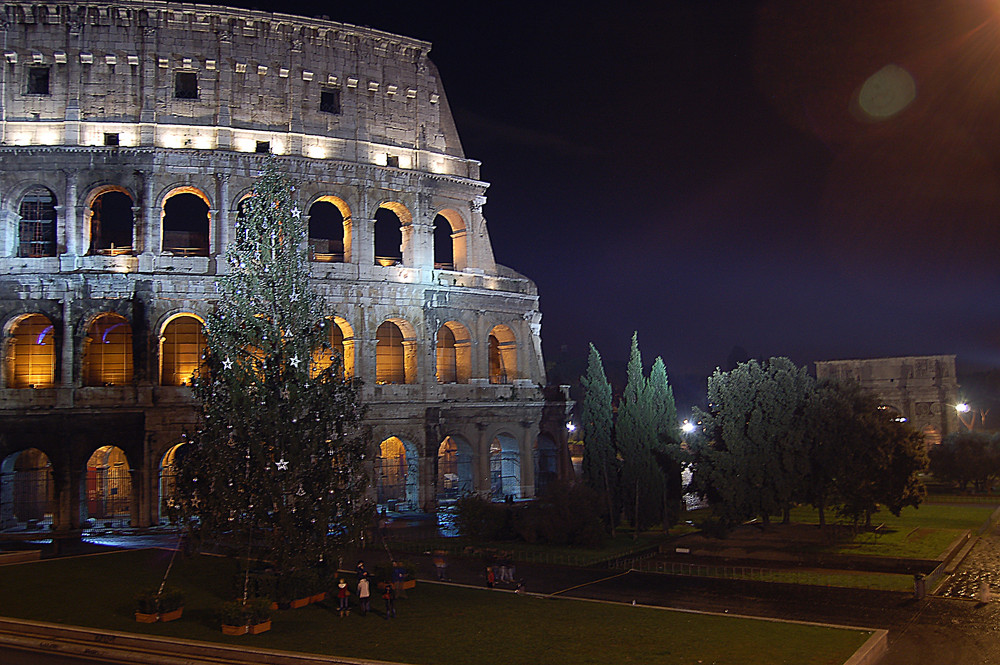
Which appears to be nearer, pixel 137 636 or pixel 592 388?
pixel 137 636

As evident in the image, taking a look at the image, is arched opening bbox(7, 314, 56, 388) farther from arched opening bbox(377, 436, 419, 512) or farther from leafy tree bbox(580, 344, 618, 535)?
leafy tree bbox(580, 344, 618, 535)

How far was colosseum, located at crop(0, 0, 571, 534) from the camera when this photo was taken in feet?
108

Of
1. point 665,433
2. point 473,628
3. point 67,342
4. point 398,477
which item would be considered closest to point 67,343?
point 67,342

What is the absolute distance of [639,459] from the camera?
32.2 meters

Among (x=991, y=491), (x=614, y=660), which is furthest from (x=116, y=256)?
(x=991, y=491)

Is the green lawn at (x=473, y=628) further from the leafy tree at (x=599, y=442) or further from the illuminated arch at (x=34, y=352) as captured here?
the illuminated arch at (x=34, y=352)

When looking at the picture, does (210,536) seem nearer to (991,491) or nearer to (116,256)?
(116,256)

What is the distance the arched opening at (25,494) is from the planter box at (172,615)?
17144 millimetres

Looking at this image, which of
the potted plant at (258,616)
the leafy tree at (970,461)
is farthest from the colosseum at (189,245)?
the leafy tree at (970,461)

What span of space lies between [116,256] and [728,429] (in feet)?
80.2

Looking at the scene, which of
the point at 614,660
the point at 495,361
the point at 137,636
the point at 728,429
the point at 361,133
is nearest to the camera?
the point at 614,660

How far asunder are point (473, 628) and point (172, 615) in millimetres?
6398

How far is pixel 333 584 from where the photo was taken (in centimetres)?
2020

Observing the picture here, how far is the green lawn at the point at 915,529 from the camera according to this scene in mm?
27391
